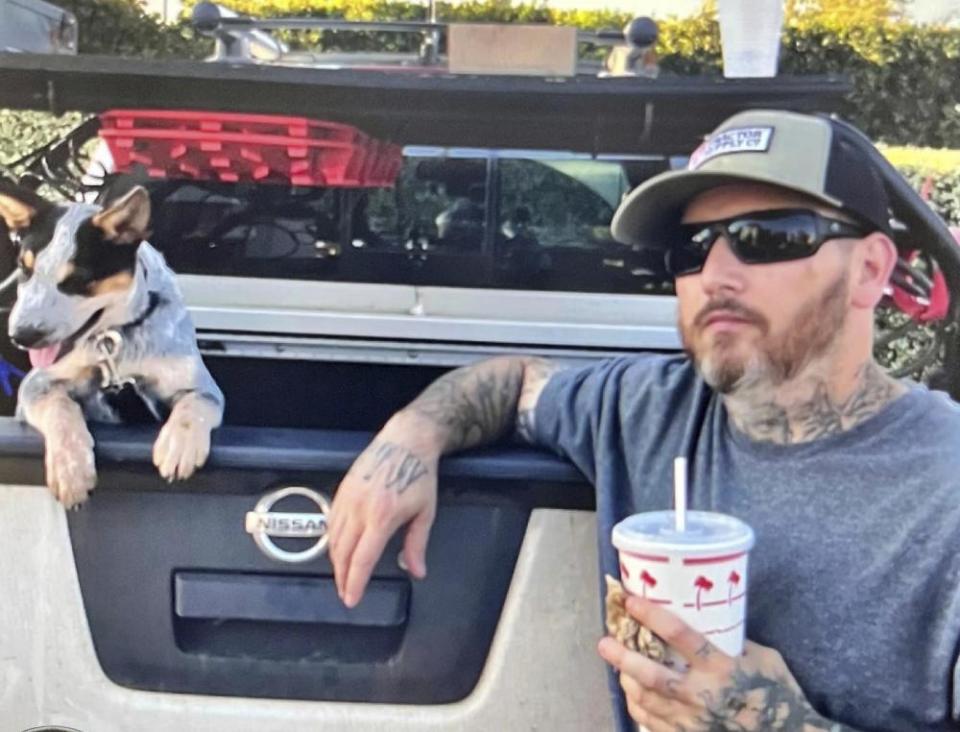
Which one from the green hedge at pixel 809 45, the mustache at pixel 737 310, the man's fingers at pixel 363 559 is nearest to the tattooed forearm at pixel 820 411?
the mustache at pixel 737 310

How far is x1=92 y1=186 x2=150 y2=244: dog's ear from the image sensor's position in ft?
6.62

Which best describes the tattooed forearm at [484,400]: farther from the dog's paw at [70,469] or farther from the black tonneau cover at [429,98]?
the dog's paw at [70,469]

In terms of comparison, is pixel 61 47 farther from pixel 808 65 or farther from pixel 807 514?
pixel 807 514

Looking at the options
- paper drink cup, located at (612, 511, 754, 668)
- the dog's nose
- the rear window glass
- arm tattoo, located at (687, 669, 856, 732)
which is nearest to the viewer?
paper drink cup, located at (612, 511, 754, 668)

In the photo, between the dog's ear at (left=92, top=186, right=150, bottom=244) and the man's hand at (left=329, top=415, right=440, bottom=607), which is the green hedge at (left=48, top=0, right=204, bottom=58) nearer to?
the dog's ear at (left=92, top=186, right=150, bottom=244)

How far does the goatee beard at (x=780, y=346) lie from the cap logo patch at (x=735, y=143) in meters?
0.21

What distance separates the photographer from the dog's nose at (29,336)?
6.48ft

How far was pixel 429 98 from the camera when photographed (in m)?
2.06

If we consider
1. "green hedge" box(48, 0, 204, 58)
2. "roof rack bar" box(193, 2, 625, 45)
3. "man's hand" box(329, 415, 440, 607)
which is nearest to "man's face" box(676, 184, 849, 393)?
"roof rack bar" box(193, 2, 625, 45)

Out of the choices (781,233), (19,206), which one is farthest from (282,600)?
(781,233)

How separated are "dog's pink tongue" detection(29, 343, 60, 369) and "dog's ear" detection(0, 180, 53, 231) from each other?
7.3 inches

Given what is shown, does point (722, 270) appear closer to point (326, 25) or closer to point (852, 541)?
point (852, 541)

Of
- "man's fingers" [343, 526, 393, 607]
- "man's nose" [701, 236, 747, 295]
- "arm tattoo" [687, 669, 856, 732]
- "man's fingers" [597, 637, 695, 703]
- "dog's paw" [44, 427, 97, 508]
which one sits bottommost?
"arm tattoo" [687, 669, 856, 732]

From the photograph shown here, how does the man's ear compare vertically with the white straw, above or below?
above
